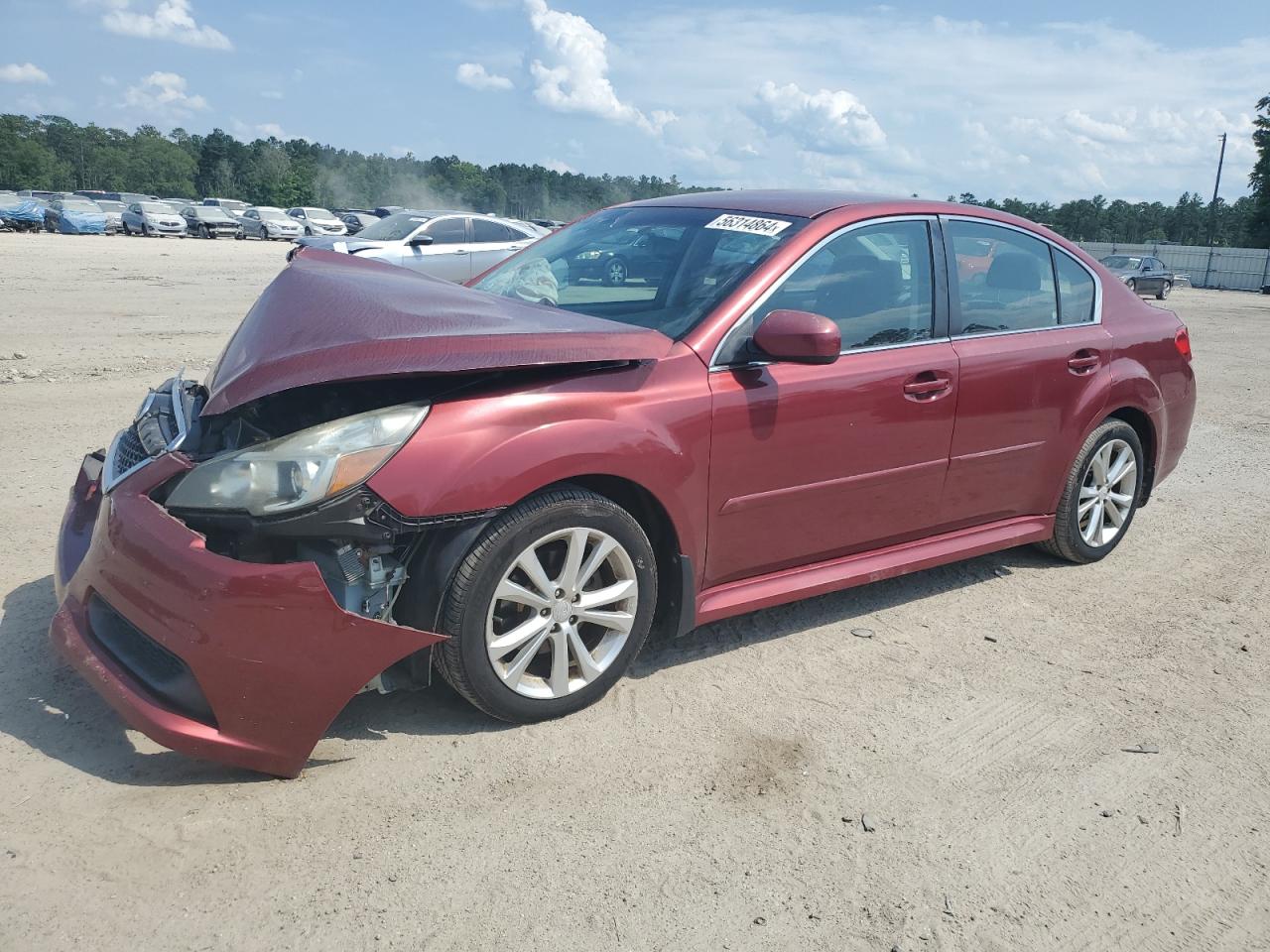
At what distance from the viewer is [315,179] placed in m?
93.0

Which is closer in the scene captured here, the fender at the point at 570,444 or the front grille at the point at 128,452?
the fender at the point at 570,444

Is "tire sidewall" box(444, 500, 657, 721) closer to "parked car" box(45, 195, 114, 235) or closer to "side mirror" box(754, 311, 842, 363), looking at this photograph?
"side mirror" box(754, 311, 842, 363)

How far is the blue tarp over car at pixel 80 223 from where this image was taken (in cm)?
4028

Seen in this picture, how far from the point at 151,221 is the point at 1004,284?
1766 inches

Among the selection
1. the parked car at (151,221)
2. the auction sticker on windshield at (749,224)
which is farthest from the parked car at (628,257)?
the parked car at (151,221)

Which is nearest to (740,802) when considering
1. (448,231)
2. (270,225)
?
(448,231)

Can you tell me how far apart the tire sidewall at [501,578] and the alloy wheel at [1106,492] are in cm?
260

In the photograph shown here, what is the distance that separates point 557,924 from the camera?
2.44 meters

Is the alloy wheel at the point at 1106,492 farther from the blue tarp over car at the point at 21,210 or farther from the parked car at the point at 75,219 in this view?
the parked car at the point at 75,219

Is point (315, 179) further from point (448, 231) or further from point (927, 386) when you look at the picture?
point (927, 386)

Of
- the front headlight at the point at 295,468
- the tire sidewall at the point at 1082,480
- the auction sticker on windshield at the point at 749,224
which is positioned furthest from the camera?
the tire sidewall at the point at 1082,480

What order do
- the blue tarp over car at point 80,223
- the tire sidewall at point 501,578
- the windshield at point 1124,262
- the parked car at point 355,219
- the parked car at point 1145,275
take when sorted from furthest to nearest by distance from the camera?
the parked car at point 355,219 < the blue tarp over car at point 80,223 < the windshield at point 1124,262 < the parked car at point 1145,275 < the tire sidewall at point 501,578

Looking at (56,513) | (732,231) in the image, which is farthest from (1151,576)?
(56,513)

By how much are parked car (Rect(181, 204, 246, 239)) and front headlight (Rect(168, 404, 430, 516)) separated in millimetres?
46067
